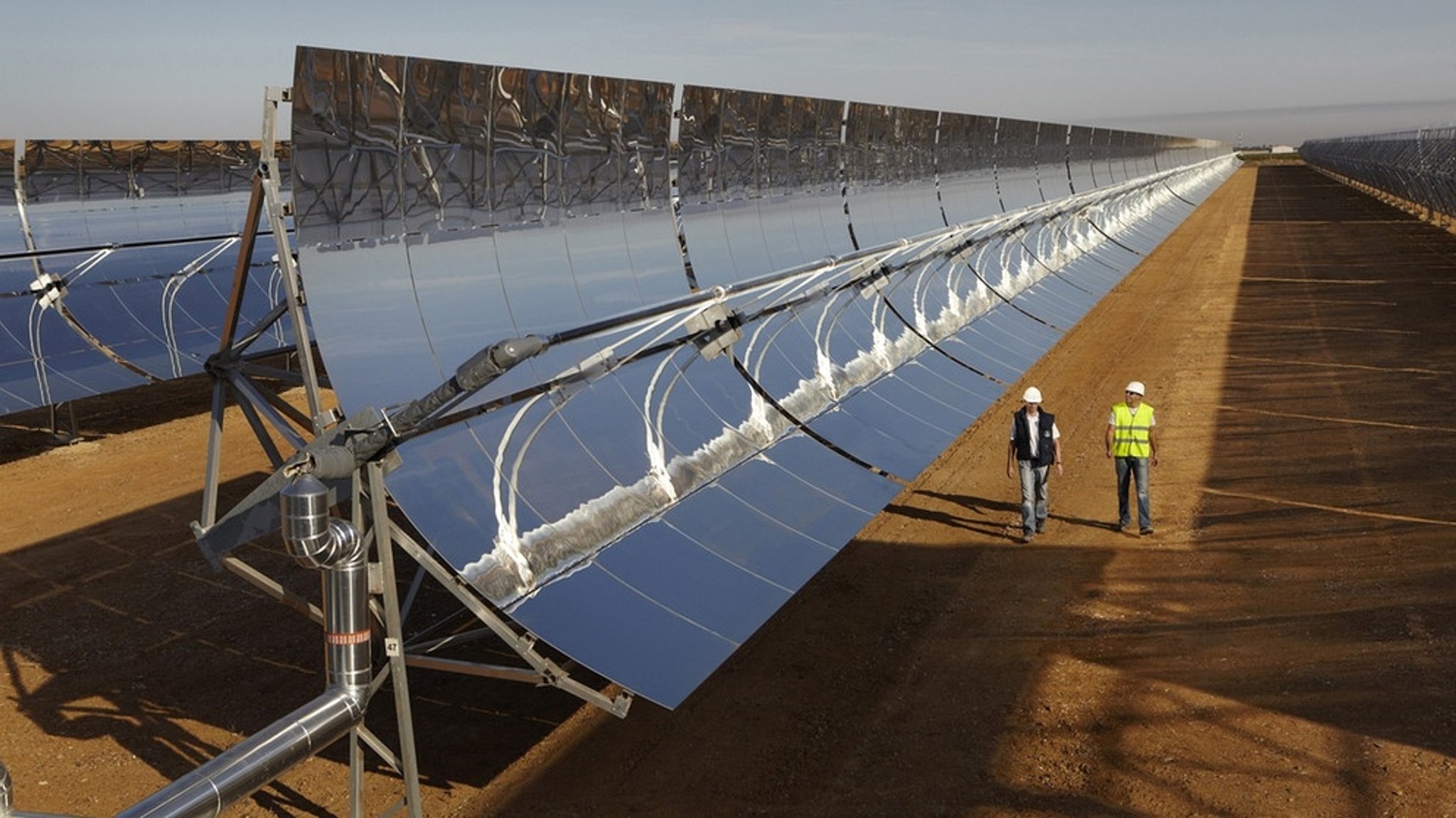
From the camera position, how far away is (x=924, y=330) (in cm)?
1410

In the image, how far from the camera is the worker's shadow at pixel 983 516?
41.9 feet

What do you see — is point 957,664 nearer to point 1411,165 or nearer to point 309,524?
point 309,524

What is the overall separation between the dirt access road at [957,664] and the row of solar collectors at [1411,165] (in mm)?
38009

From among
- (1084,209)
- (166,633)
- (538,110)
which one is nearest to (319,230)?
(538,110)

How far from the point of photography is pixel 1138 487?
12.4m

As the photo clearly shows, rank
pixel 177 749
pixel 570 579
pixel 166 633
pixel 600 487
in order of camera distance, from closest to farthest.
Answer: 1. pixel 570 579
2. pixel 600 487
3. pixel 177 749
4. pixel 166 633

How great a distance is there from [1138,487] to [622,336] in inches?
241

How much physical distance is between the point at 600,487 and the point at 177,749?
11.6 feet

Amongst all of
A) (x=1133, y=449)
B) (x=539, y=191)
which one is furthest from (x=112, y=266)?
(x=1133, y=449)

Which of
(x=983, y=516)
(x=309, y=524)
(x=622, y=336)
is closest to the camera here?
(x=309, y=524)

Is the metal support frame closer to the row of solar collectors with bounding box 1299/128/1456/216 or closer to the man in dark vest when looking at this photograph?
the man in dark vest

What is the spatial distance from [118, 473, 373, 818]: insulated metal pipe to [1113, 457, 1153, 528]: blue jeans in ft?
28.9

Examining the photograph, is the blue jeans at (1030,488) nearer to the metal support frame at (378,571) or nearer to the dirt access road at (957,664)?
the dirt access road at (957,664)

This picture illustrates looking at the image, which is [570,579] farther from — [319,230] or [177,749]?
[177,749]
